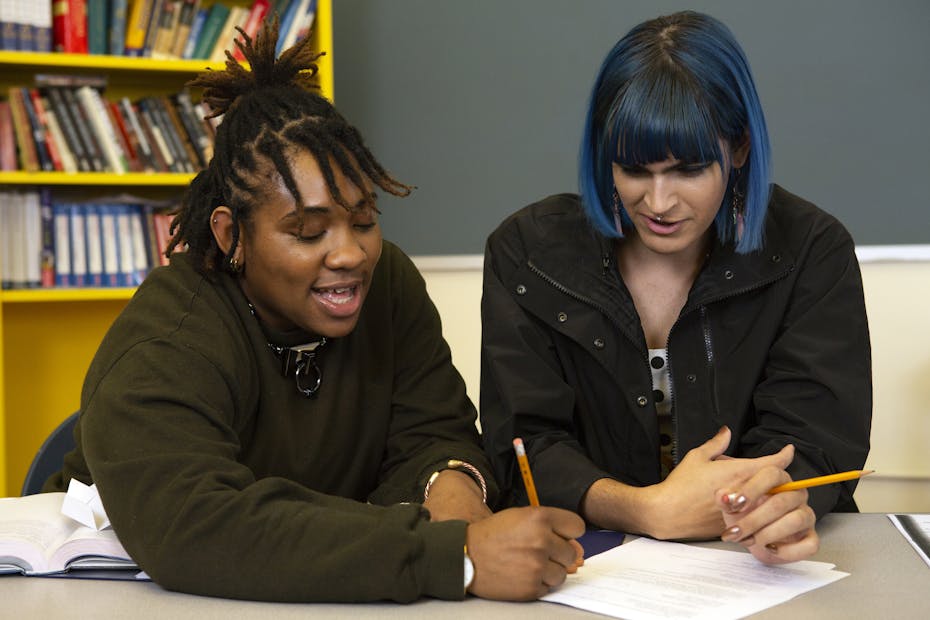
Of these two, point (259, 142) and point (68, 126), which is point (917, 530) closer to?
point (259, 142)

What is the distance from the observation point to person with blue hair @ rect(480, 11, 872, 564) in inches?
57.2

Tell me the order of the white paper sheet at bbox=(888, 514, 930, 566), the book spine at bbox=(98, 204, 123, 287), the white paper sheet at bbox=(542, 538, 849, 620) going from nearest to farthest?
the white paper sheet at bbox=(542, 538, 849, 620) → the white paper sheet at bbox=(888, 514, 930, 566) → the book spine at bbox=(98, 204, 123, 287)

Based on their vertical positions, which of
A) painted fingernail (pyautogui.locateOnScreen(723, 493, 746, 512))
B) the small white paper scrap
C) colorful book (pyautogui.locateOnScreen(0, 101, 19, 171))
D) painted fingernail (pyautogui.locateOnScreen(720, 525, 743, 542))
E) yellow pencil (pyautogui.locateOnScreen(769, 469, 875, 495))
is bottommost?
the small white paper scrap

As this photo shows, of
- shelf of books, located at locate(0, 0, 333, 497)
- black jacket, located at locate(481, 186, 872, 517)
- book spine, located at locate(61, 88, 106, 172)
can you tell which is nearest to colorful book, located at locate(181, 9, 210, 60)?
shelf of books, located at locate(0, 0, 333, 497)

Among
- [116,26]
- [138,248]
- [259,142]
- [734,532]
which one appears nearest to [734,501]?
[734,532]

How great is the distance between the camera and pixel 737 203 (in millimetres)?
1588

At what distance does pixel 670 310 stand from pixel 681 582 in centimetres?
59

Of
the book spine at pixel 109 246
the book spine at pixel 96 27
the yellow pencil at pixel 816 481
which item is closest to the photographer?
the yellow pencil at pixel 816 481

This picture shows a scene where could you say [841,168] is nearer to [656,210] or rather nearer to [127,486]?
[656,210]

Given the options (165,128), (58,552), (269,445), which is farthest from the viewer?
(165,128)

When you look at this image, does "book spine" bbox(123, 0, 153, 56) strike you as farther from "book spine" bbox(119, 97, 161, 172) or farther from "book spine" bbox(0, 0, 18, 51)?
"book spine" bbox(0, 0, 18, 51)

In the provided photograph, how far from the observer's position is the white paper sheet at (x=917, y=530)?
4.24ft

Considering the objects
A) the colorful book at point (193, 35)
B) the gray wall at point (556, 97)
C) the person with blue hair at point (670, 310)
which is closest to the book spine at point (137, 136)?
the colorful book at point (193, 35)

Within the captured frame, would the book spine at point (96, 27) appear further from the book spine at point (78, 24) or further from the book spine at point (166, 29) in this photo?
the book spine at point (166, 29)
